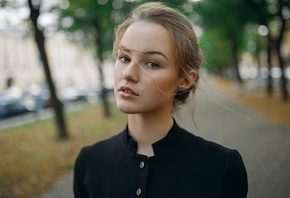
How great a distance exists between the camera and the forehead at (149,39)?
5.24ft

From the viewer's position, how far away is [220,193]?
156 centimetres

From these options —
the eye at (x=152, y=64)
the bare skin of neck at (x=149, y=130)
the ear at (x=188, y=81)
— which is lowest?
the bare skin of neck at (x=149, y=130)

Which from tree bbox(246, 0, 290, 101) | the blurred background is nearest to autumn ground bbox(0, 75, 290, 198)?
the blurred background

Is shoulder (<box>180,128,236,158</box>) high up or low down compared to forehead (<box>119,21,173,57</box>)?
down

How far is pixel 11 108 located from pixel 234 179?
22842mm

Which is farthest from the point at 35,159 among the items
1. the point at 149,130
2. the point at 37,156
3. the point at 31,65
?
the point at 31,65

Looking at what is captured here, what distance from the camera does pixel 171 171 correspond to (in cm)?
163

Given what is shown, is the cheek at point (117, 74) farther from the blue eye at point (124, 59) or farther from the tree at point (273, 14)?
the tree at point (273, 14)

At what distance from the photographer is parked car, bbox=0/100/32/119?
70.4ft

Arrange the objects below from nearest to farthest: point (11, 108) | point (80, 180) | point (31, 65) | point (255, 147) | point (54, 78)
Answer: point (80, 180)
point (255, 147)
point (54, 78)
point (11, 108)
point (31, 65)

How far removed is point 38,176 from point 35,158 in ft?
6.14

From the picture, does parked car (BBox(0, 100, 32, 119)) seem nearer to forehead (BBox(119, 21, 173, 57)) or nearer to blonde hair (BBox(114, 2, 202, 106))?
blonde hair (BBox(114, 2, 202, 106))

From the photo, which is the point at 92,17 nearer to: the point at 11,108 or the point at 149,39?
the point at 11,108

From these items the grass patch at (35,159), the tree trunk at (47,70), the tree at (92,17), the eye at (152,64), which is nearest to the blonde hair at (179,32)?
Result: the eye at (152,64)
